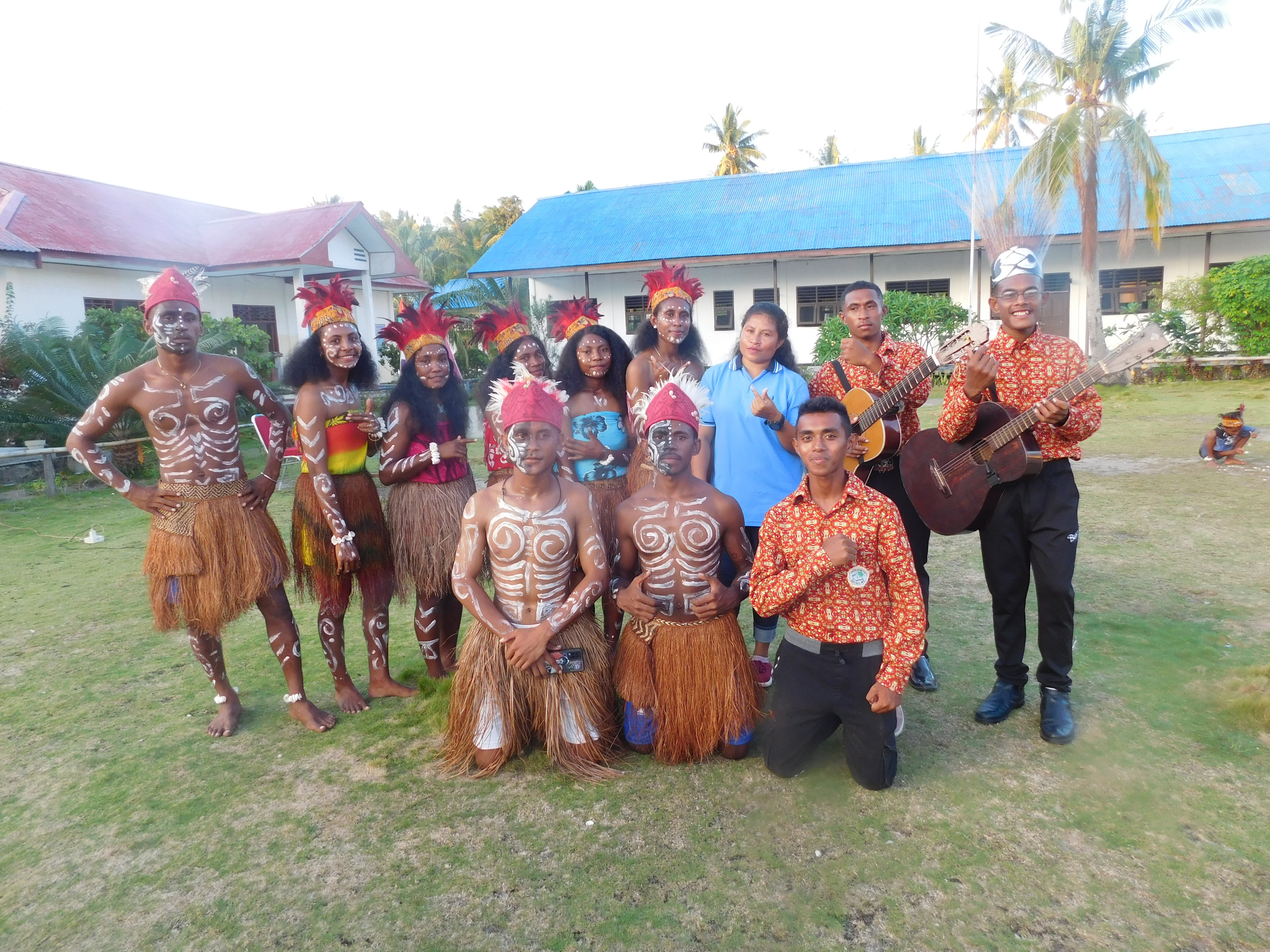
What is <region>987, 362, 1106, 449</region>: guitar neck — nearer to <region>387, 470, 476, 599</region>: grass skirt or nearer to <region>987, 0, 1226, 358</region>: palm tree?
<region>387, 470, 476, 599</region>: grass skirt

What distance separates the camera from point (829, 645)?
3074mm

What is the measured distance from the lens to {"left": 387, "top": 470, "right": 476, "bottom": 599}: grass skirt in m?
4.05

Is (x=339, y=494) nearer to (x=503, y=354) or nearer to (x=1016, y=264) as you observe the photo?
(x=503, y=354)

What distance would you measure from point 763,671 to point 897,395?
1494 mm

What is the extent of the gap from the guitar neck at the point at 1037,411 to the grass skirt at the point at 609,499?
1679mm

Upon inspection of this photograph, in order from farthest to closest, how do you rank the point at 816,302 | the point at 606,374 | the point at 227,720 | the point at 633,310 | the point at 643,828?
the point at 633,310 < the point at 816,302 < the point at 606,374 < the point at 227,720 < the point at 643,828

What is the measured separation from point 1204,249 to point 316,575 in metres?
20.9

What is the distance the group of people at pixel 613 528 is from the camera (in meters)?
3.09

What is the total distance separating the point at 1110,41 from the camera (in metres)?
16.9

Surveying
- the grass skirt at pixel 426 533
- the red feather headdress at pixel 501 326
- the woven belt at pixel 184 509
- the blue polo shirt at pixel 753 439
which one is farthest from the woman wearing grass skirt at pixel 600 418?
the woven belt at pixel 184 509

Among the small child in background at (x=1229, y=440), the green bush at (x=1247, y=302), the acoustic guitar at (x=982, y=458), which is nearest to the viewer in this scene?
the acoustic guitar at (x=982, y=458)

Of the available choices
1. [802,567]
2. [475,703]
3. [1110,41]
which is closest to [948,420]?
[802,567]

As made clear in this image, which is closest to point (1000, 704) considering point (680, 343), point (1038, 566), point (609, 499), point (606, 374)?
point (1038, 566)

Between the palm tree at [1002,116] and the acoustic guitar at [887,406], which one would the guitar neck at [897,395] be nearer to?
the acoustic guitar at [887,406]
